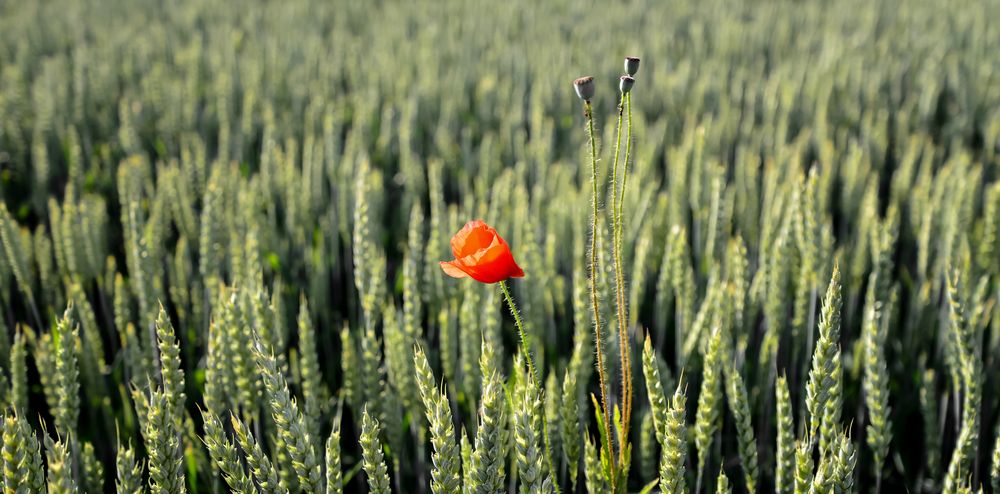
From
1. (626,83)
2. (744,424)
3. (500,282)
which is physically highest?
(626,83)

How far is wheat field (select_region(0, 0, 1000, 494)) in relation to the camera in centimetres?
71

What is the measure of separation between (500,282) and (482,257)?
5 cm

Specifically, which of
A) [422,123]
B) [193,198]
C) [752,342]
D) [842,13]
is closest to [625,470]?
→ [752,342]

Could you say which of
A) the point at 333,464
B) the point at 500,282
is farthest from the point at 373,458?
the point at 500,282

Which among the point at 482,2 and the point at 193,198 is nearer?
the point at 193,198

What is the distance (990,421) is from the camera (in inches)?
46.6

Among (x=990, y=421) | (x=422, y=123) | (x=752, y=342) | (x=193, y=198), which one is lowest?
(x=990, y=421)

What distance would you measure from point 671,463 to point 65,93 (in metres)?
2.69

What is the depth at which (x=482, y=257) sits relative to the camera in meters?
0.65

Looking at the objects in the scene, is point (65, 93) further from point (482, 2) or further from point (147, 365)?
point (482, 2)

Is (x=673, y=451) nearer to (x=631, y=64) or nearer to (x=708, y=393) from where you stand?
(x=708, y=393)

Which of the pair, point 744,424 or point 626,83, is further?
point 744,424

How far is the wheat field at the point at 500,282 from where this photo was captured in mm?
713

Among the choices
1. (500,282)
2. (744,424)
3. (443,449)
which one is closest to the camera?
(443,449)
